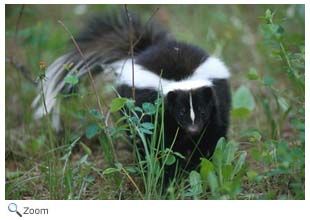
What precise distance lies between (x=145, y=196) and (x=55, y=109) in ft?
6.30

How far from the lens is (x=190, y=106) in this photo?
14.2 feet

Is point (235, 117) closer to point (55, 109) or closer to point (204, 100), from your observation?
point (204, 100)

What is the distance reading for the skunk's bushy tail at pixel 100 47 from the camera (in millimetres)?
5340

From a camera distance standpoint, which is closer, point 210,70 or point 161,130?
point 161,130

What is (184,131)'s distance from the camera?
457 cm

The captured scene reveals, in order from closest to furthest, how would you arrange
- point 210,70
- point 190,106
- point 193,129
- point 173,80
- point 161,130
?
point 161,130 < point 193,129 < point 190,106 < point 173,80 < point 210,70

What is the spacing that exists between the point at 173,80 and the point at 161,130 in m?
0.65

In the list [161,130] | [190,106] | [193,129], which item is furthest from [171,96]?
[161,130]

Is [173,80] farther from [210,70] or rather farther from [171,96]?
[210,70]

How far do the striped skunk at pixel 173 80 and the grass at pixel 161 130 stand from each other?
148 millimetres

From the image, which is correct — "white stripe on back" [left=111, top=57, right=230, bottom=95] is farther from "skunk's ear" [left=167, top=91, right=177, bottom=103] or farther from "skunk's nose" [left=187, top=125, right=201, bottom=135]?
"skunk's nose" [left=187, top=125, right=201, bottom=135]

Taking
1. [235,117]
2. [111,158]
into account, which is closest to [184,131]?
[111,158]
